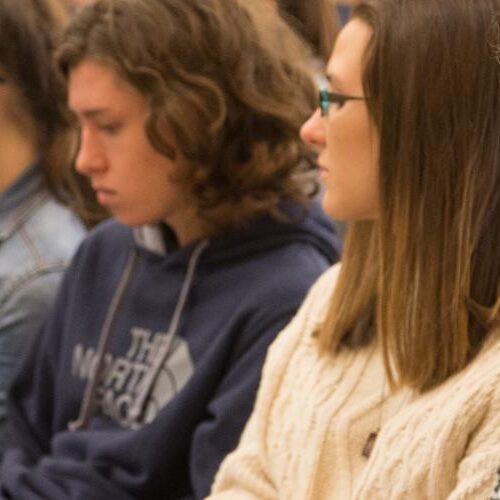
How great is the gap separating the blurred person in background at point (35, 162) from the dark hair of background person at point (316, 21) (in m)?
0.49

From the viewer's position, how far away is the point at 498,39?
1334mm

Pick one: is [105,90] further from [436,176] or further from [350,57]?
[436,176]

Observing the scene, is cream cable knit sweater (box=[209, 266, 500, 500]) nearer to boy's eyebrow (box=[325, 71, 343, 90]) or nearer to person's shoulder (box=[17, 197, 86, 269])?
boy's eyebrow (box=[325, 71, 343, 90])

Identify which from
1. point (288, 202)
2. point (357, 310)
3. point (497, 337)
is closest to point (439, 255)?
point (497, 337)

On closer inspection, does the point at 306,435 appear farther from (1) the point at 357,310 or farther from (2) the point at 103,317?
(2) the point at 103,317

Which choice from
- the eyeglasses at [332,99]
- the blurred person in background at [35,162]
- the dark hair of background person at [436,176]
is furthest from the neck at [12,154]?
the dark hair of background person at [436,176]

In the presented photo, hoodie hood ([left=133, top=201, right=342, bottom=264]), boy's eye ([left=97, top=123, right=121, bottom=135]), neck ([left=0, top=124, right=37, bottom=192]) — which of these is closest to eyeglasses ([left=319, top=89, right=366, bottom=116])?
hoodie hood ([left=133, top=201, right=342, bottom=264])

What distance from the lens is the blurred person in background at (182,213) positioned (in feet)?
6.03

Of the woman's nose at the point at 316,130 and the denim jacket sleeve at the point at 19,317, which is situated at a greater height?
the woman's nose at the point at 316,130

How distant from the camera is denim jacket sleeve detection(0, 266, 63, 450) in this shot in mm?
2250

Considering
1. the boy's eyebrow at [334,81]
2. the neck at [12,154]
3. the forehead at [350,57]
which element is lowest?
the neck at [12,154]

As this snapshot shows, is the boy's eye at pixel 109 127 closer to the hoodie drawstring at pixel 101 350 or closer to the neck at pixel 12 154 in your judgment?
the hoodie drawstring at pixel 101 350

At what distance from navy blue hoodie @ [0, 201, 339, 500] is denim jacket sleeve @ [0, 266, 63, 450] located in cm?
11

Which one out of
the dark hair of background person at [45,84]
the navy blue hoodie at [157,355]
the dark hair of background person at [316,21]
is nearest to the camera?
A: the navy blue hoodie at [157,355]
